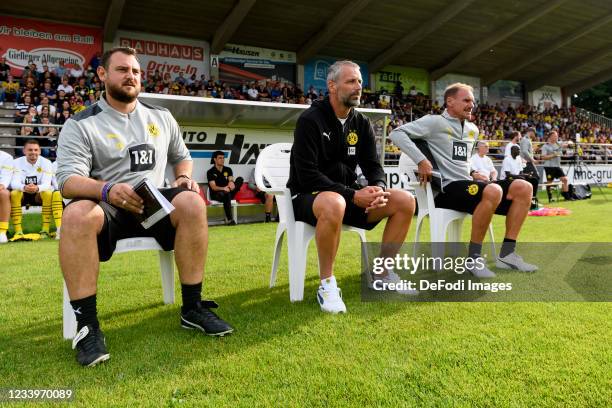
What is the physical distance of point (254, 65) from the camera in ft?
66.0

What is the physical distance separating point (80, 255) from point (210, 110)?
581 cm

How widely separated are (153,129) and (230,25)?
1601 centimetres

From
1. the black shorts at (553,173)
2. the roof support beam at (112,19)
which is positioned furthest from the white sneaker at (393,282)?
the roof support beam at (112,19)

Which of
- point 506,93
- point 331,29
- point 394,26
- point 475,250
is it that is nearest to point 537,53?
point 506,93

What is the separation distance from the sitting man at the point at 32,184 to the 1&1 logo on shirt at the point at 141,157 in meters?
4.83

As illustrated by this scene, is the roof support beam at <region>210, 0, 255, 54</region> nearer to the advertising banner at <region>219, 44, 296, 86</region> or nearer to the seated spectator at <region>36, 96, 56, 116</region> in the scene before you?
the advertising banner at <region>219, 44, 296, 86</region>

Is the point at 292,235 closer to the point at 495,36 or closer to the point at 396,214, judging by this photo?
the point at 396,214

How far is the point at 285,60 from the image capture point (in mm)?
20812

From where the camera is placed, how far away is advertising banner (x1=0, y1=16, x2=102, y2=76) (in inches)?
610

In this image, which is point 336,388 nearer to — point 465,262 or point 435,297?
point 435,297

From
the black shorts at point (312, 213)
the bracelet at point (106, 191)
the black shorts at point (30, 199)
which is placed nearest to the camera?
the bracelet at point (106, 191)

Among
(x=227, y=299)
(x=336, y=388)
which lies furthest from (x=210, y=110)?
(x=336, y=388)

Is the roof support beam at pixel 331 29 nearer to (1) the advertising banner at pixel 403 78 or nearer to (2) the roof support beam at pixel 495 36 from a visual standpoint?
(1) the advertising banner at pixel 403 78

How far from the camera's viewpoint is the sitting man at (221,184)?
25.8ft
